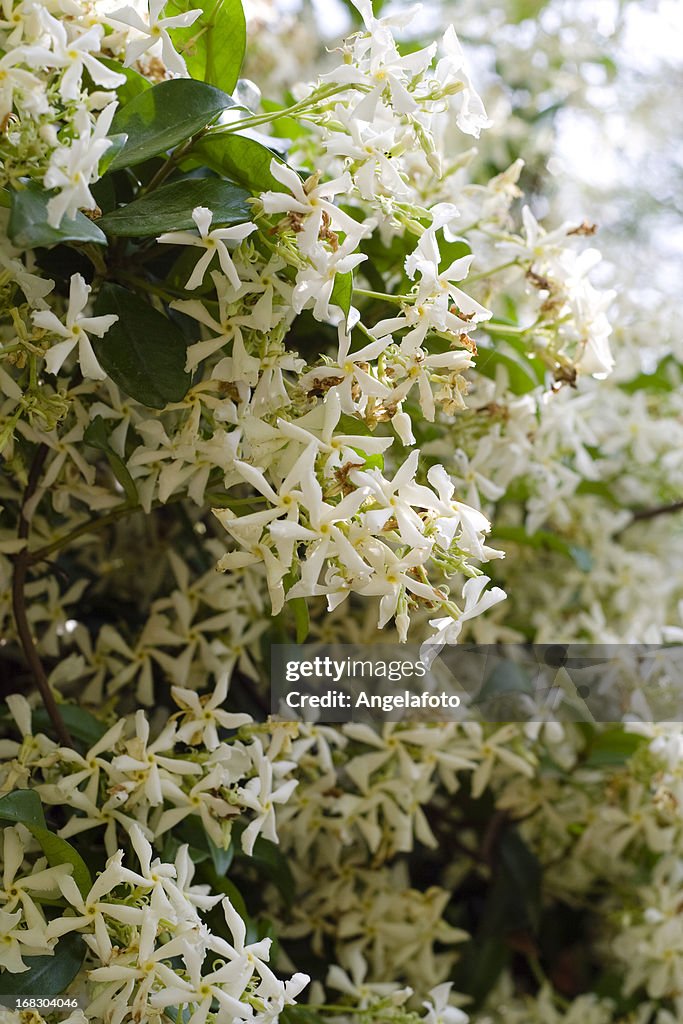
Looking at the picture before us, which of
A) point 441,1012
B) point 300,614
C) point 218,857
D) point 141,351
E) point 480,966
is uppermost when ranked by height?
point 141,351

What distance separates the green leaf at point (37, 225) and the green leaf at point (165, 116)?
59 mm

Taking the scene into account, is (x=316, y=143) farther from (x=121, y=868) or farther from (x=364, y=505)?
(x=121, y=868)

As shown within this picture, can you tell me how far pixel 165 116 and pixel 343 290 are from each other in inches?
4.2

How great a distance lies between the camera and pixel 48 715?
53 centimetres

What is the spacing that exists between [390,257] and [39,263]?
0.21m

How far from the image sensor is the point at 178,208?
44 centimetres

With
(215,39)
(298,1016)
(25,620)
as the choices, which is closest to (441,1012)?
(298,1016)

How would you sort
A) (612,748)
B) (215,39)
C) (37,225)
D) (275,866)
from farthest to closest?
(612,748)
(275,866)
(215,39)
(37,225)

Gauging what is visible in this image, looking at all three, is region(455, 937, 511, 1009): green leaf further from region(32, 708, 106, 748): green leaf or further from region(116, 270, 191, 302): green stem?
region(116, 270, 191, 302): green stem

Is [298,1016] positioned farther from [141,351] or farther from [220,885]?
[141,351]

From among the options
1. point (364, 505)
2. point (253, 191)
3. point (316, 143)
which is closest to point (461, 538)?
point (364, 505)

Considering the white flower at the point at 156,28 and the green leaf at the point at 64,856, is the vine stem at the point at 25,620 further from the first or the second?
the white flower at the point at 156,28

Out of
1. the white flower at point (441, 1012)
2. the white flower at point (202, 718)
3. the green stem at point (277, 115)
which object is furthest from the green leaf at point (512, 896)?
the green stem at point (277, 115)

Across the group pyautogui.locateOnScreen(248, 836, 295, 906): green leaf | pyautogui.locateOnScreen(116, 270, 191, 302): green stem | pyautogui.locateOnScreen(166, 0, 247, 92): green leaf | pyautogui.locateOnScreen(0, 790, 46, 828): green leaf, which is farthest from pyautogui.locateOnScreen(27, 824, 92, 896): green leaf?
Answer: pyautogui.locateOnScreen(166, 0, 247, 92): green leaf
